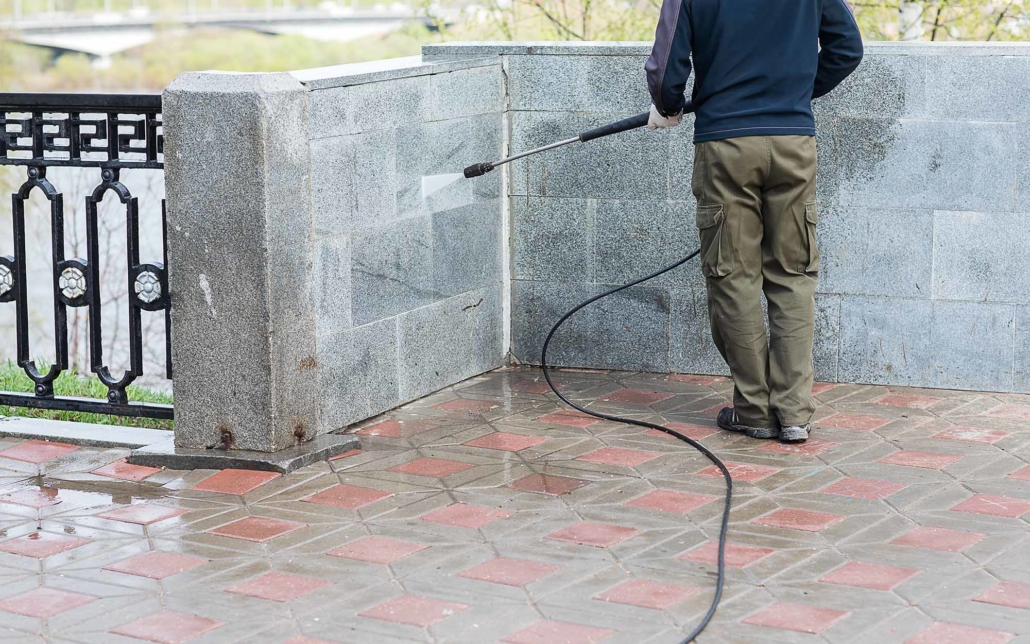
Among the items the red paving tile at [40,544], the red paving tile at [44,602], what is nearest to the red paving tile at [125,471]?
the red paving tile at [40,544]

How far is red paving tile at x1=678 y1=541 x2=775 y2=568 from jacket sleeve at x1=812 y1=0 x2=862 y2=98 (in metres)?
2.00

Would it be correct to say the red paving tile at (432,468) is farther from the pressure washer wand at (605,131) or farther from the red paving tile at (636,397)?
the pressure washer wand at (605,131)

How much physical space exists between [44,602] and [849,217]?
376cm

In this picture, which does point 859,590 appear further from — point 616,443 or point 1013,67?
point 1013,67

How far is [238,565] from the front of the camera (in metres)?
3.80

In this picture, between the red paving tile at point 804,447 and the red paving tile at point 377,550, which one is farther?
the red paving tile at point 804,447

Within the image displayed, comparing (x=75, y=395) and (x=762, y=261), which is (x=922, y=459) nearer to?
(x=762, y=261)

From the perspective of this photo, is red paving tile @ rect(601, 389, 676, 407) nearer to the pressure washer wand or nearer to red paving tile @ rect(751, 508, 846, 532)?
the pressure washer wand

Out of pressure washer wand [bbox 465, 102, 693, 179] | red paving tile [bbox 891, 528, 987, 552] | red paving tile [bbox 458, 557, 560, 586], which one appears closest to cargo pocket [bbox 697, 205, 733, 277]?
pressure washer wand [bbox 465, 102, 693, 179]

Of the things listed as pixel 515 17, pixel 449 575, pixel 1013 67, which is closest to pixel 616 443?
pixel 449 575

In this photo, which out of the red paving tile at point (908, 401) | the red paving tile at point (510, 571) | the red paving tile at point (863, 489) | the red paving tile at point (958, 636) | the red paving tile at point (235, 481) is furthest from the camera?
the red paving tile at point (908, 401)

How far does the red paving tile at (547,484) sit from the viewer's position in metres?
4.49

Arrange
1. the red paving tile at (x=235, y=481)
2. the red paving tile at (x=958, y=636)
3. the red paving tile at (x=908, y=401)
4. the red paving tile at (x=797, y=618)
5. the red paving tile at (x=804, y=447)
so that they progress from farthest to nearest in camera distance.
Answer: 1. the red paving tile at (x=908, y=401)
2. the red paving tile at (x=804, y=447)
3. the red paving tile at (x=235, y=481)
4. the red paving tile at (x=797, y=618)
5. the red paving tile at (x=958, y=636)

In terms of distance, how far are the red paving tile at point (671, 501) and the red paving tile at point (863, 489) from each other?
1.39 ft
